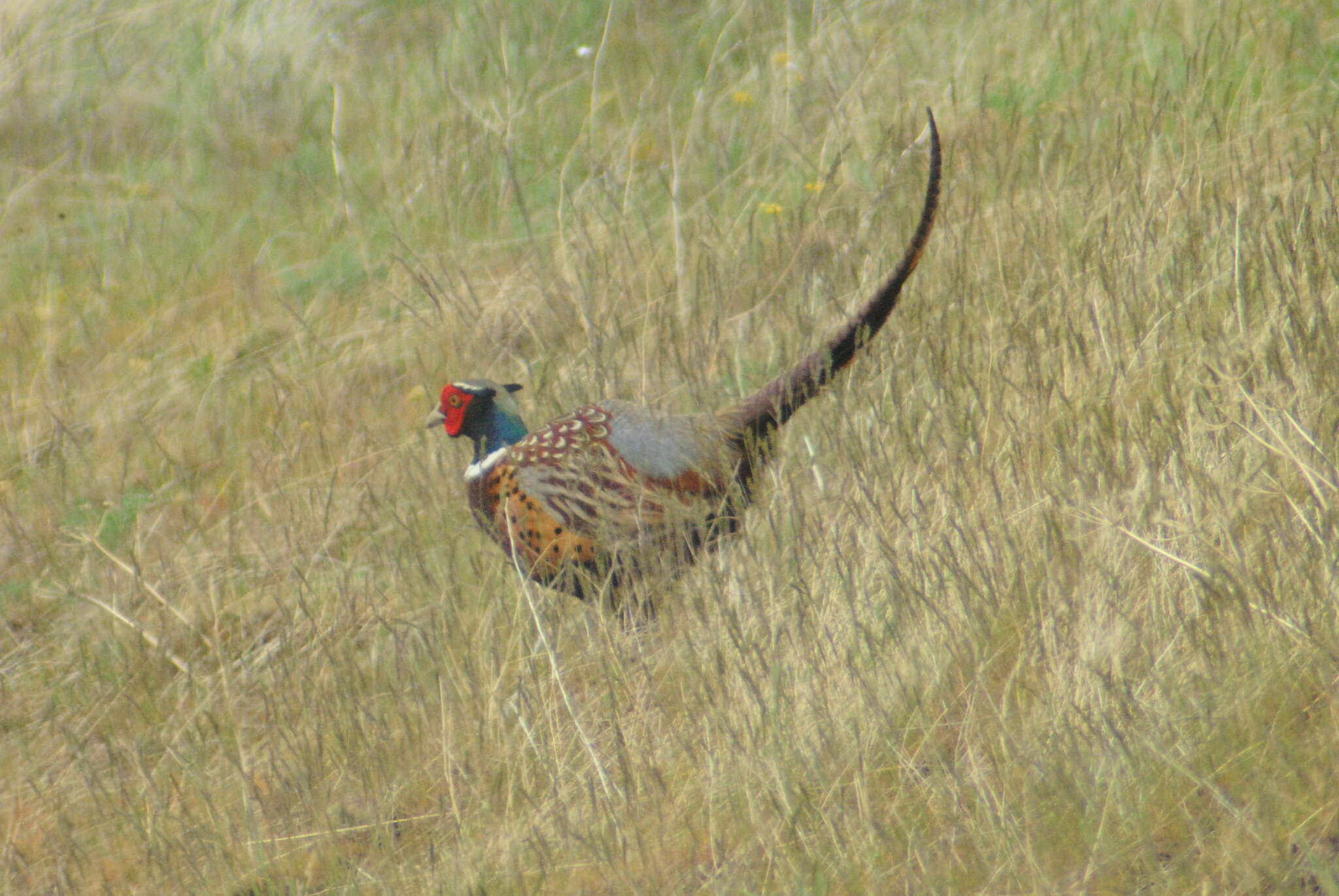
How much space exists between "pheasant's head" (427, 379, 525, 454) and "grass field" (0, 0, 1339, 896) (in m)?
0.26

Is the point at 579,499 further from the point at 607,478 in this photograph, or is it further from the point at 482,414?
the point at 482,414

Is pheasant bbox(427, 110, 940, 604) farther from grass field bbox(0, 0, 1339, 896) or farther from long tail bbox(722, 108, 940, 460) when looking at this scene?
grass field bbox(0, 0, 1339, 896)

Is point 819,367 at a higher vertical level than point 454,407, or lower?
higher

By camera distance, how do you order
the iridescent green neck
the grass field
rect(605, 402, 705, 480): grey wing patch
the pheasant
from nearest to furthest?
the grass field
the pheasant
rect(605, 402, 705, 480): grey wing patch
the iridescent green neck

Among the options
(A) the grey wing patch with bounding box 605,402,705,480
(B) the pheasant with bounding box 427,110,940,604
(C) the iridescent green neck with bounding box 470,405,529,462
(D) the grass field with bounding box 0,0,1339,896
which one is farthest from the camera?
(C) the iridescent green neck with bounding box 470,405,529,462

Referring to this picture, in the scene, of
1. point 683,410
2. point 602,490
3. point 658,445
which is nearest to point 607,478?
point 602,490

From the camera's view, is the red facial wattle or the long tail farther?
the red facial wattle

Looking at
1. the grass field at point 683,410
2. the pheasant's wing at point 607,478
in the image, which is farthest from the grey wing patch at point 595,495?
the grass field at point 683,410

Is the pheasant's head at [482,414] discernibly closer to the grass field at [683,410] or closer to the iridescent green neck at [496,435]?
the iridescent green neck at [496,435]

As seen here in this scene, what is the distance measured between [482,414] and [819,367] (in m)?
0.96

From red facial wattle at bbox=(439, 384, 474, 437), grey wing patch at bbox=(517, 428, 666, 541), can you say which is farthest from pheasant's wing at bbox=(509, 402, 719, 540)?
red facial wattle at bbox=(439, 384, 474, 437)

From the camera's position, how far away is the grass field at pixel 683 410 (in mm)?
2424

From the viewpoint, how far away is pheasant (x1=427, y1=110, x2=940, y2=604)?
11.4 ft

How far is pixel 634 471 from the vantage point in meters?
3.56
